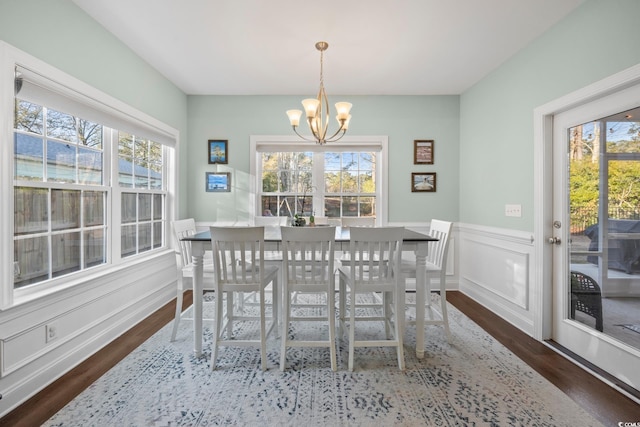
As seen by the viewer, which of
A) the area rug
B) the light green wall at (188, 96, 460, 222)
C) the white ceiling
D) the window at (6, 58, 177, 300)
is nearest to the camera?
the area rug

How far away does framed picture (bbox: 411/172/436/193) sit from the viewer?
162 inches

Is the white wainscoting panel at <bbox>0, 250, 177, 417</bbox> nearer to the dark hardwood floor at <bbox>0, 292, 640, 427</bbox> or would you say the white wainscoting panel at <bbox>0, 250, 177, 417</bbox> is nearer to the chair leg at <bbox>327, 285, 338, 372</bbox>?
the dark hardwood floor at <bbox>0, 292, 640, 427</bbox>

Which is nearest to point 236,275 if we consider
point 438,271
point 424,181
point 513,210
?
point 438,271

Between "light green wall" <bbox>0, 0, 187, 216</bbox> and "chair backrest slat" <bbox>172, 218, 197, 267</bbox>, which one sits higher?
"light green wall" <bbox>0, 0, 187, 216</bbox>

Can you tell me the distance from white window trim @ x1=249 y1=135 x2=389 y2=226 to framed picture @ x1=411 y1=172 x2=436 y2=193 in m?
0.38

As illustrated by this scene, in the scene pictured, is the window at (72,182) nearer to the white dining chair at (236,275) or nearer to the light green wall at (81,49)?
the light green wall at (81,49)

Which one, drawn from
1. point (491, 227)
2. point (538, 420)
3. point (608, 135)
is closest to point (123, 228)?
point (538, 420)

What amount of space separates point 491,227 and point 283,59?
2864 mm

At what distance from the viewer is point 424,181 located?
4.12 meters

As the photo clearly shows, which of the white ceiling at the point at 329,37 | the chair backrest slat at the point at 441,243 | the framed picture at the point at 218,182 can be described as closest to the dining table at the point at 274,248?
the chair backrest slat at the point at 441,243

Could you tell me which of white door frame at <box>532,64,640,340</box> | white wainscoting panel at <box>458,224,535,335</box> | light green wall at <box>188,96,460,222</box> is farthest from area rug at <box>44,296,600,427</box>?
light green wall at <box>188,96,460,222</box>

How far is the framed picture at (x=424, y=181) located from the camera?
412 cm

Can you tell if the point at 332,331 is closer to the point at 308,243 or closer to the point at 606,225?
the point at 308,243

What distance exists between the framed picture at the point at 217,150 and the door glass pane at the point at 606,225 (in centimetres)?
373
